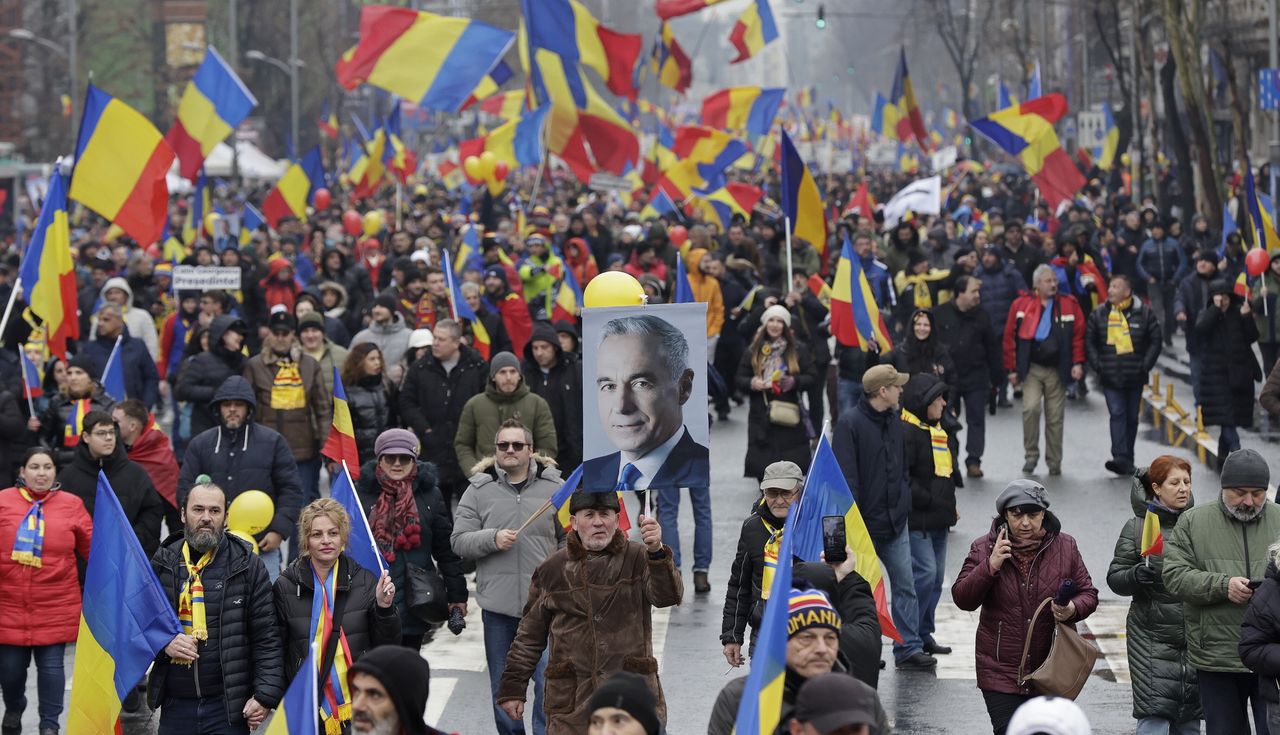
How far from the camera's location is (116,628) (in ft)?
25.4

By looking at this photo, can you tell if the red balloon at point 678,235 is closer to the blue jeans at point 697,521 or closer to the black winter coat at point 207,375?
the black winter coat at point 207,375

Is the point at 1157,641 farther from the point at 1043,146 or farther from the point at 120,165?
the point at 1043,146

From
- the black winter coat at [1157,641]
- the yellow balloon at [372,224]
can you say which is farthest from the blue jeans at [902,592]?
the yellow balloon at [372,224]

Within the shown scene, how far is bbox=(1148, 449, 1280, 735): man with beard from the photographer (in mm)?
7957

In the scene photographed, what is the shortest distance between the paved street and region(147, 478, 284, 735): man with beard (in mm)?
1989

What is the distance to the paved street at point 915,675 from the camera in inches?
389

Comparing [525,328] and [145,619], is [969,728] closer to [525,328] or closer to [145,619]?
[145,619]

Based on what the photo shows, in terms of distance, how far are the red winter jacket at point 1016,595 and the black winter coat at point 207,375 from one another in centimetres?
651

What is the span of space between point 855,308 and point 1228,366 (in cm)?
300

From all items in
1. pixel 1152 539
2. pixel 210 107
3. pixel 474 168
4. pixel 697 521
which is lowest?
pixel 697 521

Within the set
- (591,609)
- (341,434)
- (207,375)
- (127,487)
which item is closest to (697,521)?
(341,434)

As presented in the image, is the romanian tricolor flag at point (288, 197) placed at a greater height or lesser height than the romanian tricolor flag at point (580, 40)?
lesser

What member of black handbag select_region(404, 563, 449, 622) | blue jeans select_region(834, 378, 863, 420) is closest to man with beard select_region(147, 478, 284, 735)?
black handbag select_region(404, 563, 449, 622)

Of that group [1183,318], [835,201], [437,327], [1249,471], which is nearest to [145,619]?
[1249,471]
